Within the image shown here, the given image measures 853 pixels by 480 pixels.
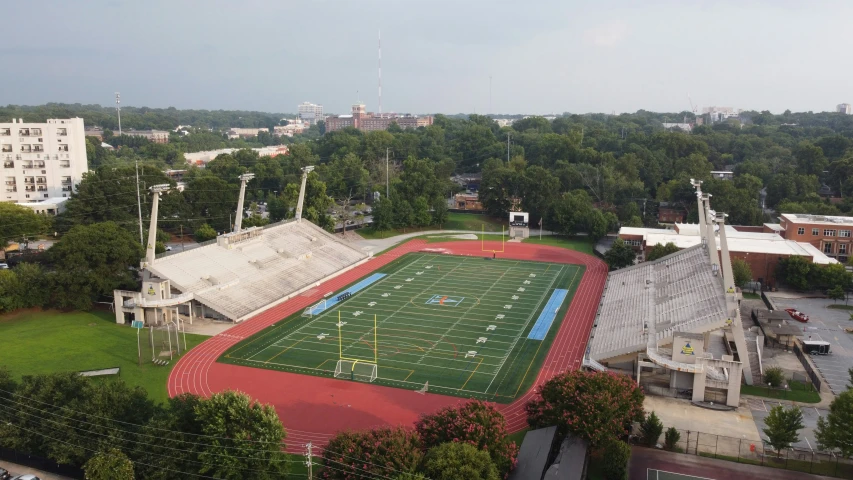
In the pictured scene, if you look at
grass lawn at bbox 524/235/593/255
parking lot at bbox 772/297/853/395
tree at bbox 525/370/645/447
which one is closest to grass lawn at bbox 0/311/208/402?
tree at bbox 525/370/645/447

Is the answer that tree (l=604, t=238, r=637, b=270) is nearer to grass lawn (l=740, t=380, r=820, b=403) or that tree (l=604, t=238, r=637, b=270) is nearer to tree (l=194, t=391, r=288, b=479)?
grass lawn (l=740, t=380, r=820, b=403)


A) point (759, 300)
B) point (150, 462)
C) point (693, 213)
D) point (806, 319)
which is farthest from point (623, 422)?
point (693, 213)

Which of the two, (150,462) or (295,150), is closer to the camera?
(150,462)

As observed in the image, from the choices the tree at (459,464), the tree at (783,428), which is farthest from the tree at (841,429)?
the tree at (459,464)

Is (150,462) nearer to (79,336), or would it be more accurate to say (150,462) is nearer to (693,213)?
(79,336)

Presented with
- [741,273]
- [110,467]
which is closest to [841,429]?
[110,467]

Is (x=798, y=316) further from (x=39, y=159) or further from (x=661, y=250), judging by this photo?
(x=39, y=159)

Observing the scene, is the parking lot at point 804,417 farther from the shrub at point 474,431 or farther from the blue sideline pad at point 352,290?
the blue sideline pad at point 352,290
